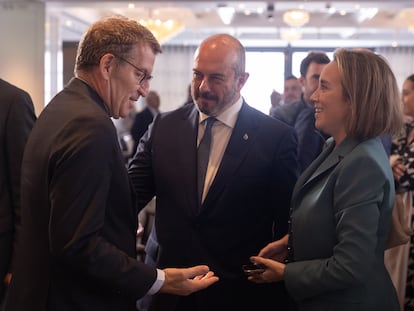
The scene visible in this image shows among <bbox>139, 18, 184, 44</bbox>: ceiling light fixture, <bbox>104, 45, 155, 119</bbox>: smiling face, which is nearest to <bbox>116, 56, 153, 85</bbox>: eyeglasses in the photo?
<bbox>104, 45, 155, 119</bbox>: smiling face

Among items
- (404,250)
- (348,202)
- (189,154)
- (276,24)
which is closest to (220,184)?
(189,154)

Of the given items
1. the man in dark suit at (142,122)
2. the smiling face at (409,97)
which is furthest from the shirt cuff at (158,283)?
the man in dark suit at (142,122)

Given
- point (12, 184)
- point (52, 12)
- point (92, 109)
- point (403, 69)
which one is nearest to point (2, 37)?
point (52, 12)

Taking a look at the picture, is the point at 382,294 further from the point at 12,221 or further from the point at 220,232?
the point at 12,221

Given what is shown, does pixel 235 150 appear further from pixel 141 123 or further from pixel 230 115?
pixel 141 123

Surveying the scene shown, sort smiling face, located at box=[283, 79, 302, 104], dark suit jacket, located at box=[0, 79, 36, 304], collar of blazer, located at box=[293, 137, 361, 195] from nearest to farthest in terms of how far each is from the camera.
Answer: collar of blazer, located at box=[293, 137, 361, 195] → dark suit jacket, located at box=[0, 79, 36, 304] → smiling face, located at box=[283, 79, 302, 104]

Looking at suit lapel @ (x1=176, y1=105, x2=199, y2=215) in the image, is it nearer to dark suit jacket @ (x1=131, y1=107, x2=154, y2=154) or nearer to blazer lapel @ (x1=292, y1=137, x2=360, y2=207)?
blazer lapel @ (x1=292, y1=137, x2=360, y2=207)

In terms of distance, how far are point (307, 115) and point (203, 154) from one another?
1.15 m

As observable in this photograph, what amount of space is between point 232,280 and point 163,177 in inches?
18.4

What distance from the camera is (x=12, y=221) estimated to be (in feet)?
6.47

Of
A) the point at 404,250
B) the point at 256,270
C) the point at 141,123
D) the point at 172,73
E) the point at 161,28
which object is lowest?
the point at 404,250

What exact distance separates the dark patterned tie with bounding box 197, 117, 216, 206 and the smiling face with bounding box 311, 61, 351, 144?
467 millimetres

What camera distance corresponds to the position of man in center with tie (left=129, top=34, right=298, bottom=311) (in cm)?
195

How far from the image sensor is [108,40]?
134 centimetres
